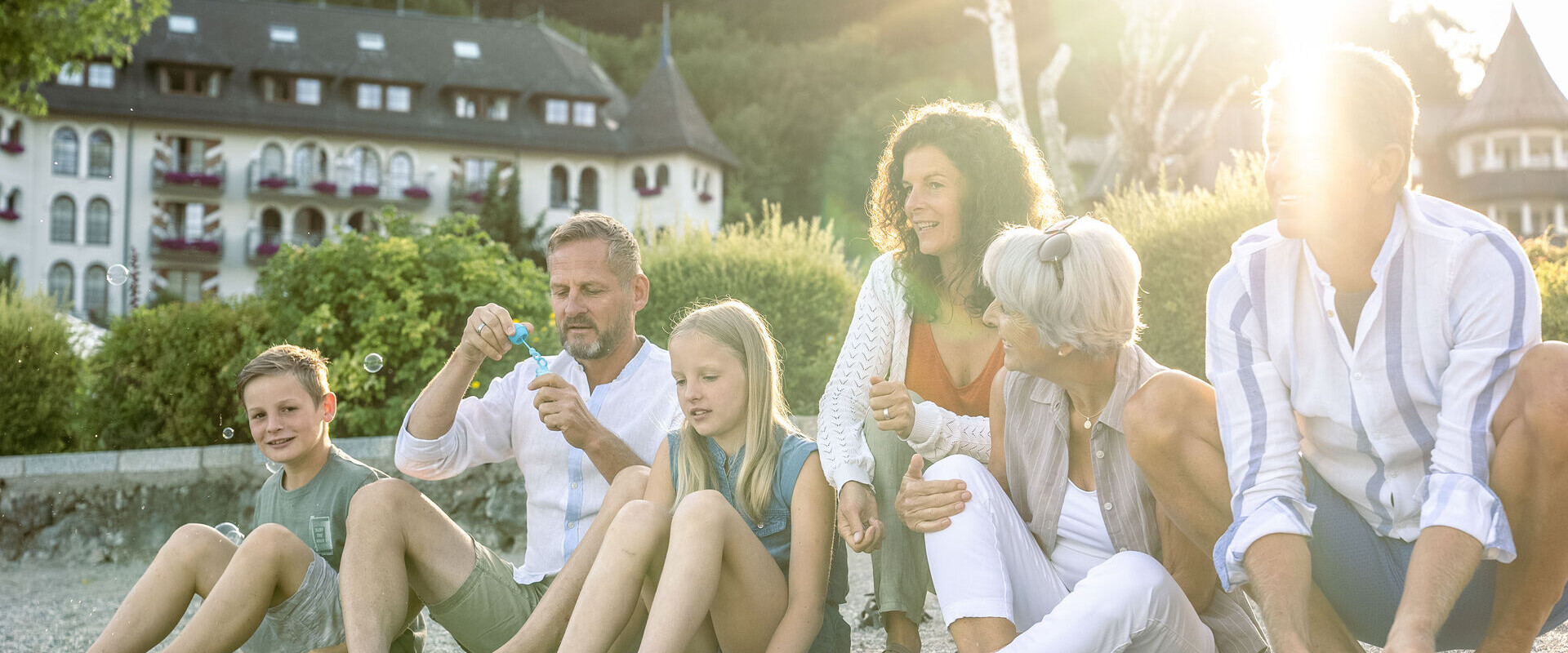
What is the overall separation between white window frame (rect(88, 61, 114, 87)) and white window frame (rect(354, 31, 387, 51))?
7860 mm

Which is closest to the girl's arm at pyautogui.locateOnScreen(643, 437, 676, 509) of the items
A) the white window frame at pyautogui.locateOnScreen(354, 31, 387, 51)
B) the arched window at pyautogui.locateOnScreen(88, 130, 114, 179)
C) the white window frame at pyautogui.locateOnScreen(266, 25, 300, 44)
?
the arched window at pyautogui.locateOnScreen(88, 130, 114, 179)

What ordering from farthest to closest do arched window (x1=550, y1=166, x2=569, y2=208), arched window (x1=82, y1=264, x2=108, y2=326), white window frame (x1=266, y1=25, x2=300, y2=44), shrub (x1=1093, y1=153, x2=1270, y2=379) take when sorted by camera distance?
arched window (x1=550, y1=166, x2=569, y2=208) → white window frame (x1=266, y1=25, x2=300, y2=44) → arched window (x1=82, y1=264, x2=108, y2=326) → shrub (x1=1093, y1=153, x2=1270, y2=379)

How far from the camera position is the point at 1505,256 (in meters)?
2.10

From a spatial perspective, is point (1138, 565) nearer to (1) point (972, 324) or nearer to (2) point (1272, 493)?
(2) point (1272, 493)

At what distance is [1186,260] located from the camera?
6301 mm

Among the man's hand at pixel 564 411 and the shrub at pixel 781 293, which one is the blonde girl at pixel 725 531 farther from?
the shrub at pixel 781 293

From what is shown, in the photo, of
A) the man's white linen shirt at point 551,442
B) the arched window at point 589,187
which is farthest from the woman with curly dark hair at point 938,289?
the arched window at point 589,187

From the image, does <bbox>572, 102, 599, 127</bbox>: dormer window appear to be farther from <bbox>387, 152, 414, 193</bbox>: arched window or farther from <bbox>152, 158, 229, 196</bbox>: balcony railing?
<bbox>152, 158, 229, 196</bbox>: balcony railing

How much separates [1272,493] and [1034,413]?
575 mm

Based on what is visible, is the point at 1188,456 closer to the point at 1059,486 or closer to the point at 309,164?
the point at 1059,486

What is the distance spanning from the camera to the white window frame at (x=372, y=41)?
43.1 meters

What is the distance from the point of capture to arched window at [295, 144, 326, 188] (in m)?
41.3

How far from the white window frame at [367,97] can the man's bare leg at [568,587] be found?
41.9 m

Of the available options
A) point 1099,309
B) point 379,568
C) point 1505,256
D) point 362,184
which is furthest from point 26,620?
point 362,184
